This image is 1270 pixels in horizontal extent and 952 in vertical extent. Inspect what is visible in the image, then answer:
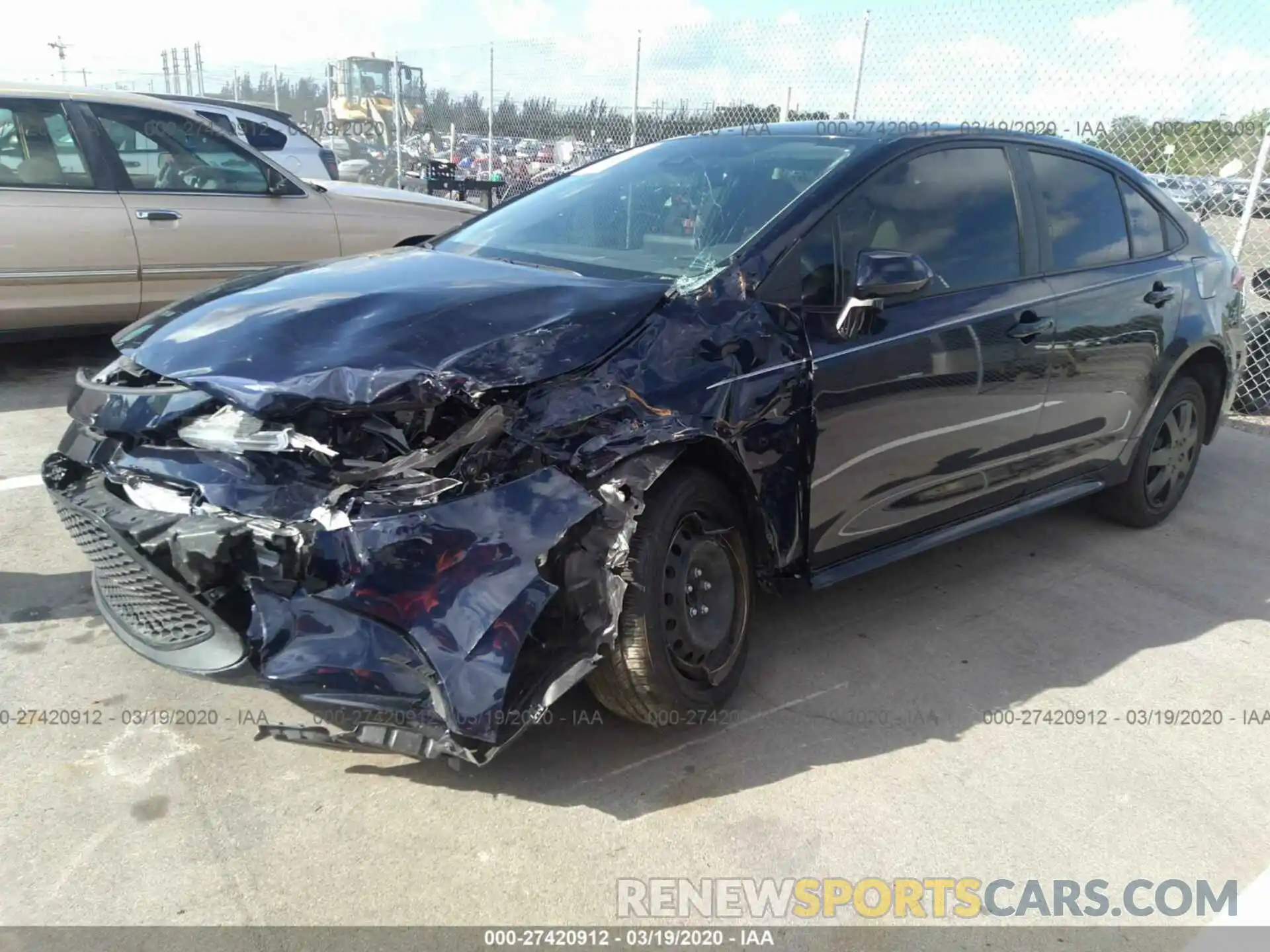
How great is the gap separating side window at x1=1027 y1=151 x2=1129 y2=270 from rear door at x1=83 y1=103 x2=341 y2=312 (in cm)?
471

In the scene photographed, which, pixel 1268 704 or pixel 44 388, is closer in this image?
pixel 1268 704

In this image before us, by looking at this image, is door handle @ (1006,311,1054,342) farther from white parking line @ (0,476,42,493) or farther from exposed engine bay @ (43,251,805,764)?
white parking line @ (0,476,42,493)

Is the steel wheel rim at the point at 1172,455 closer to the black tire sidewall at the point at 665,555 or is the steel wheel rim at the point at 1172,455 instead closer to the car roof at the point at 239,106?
the black tire sidewall at the point at 665,555

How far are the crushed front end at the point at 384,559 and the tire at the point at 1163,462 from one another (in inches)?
126

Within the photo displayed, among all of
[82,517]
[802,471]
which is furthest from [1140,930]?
[82,517]

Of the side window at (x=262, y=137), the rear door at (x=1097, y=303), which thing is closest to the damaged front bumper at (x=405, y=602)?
the rear door at (x=1097, y=303)

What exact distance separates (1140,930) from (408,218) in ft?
21.4

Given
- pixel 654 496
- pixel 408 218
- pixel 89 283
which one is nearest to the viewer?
pixel 654 496

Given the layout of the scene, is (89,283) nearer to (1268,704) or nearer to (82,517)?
(82,517)

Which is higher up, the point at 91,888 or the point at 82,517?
the point at 82,517

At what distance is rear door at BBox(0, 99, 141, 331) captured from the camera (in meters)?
5.76

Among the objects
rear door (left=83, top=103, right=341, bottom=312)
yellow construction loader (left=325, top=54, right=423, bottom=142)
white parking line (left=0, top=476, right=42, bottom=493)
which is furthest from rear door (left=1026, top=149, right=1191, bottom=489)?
yellow construction loader (left=325, top=54, right=423, bottom=142)

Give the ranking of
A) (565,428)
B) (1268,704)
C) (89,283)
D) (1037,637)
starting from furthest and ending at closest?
1. (89,283)
2. (1037,637)
3. (1268,704)
4. (565,428)

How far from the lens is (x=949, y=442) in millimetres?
3482
